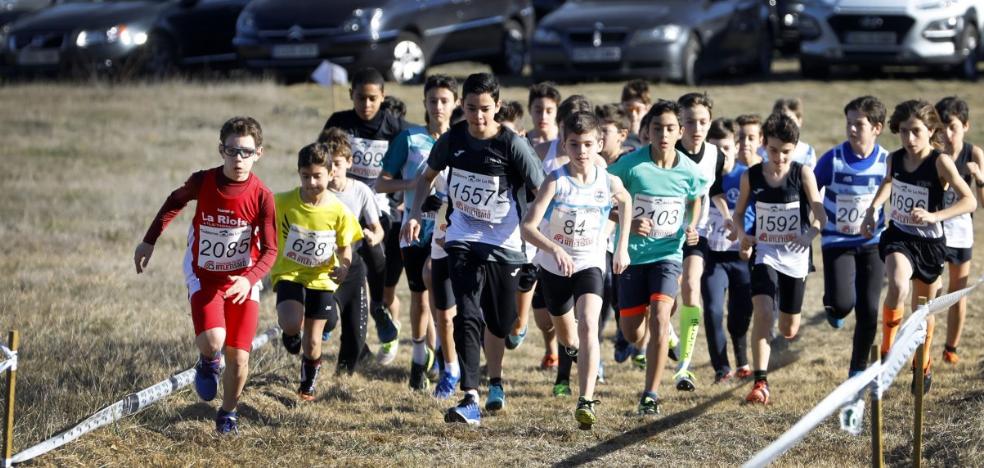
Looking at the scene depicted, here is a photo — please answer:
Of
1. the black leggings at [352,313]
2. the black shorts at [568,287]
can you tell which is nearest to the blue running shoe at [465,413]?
the black shorts at [568,287]

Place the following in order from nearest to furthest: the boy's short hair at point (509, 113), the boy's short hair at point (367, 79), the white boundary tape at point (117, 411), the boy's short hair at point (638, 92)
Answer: the white boundary tape at point (117, 411), the boy's short hair at point (509, 113), the boy's short hair at point (367, 79), the boy's short hair at point (638, 92)

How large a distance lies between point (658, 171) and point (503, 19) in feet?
40.1

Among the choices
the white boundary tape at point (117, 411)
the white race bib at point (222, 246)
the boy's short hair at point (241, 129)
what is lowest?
the white boundary tape at point (117, 411)

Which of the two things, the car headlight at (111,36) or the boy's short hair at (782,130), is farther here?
the car headlight at (111,36)

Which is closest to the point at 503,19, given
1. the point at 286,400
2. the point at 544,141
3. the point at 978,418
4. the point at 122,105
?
the point at 122,105

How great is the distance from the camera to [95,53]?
20109 mm

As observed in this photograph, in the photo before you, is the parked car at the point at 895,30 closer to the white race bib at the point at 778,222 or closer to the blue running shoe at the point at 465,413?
the white race bib at the point at 778,222

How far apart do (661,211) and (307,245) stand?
2034 millimetres

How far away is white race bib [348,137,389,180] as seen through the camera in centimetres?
984

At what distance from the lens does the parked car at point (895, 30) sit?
19281mm

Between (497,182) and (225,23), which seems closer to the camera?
(497,182)

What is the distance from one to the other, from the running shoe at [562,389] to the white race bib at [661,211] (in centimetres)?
121

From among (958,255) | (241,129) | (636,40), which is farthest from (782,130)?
(636,40)

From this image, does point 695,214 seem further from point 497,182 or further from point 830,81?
point 830,81
